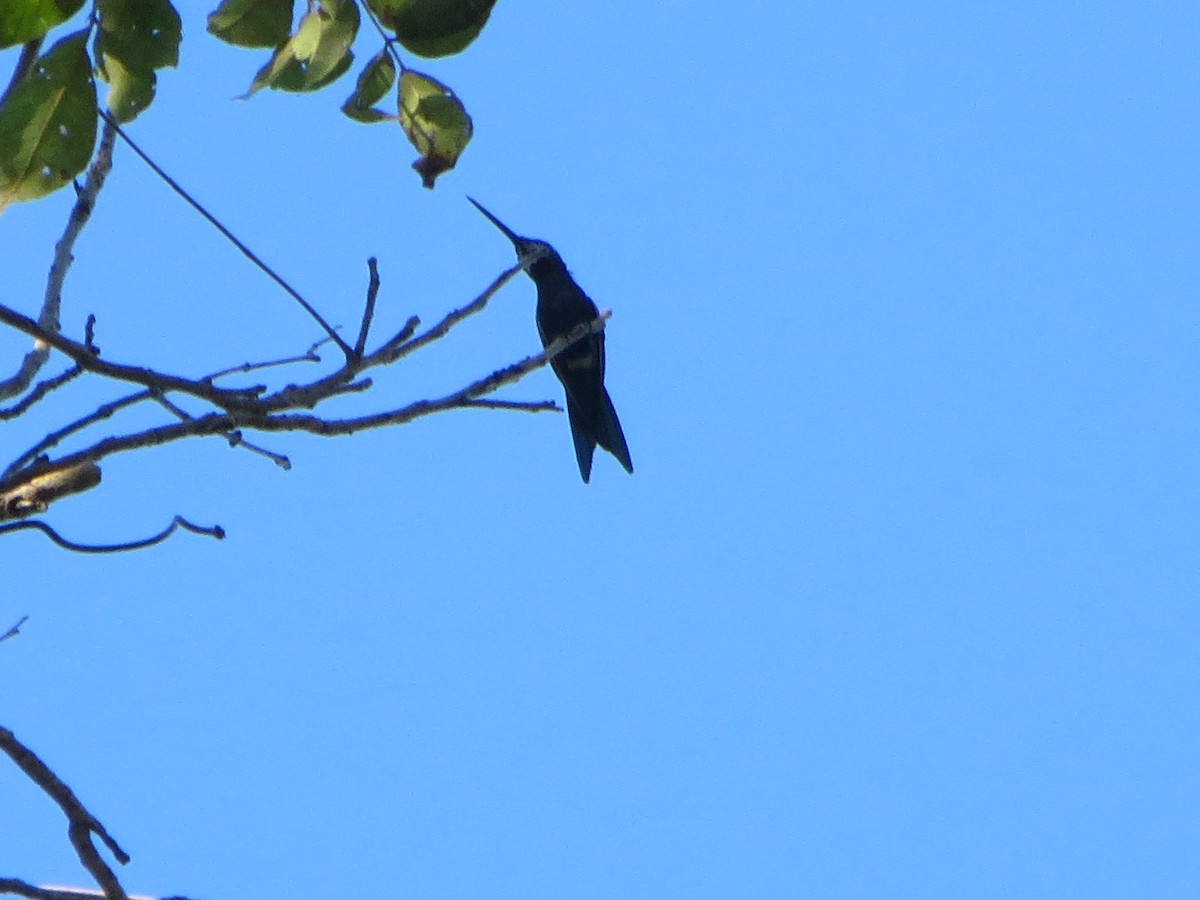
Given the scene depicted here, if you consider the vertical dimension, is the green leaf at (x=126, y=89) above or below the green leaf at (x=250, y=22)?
below

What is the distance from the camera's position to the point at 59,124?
7.43 feet

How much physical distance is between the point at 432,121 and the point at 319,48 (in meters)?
0.25

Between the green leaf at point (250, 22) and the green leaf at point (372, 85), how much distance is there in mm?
187

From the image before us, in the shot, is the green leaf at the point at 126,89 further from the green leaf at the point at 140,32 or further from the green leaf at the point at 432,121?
the green leaf at the point at 432,121

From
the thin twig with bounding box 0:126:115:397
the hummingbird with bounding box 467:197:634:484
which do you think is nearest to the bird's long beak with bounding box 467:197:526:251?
the hummingbird with bounding box 467:197:634:484

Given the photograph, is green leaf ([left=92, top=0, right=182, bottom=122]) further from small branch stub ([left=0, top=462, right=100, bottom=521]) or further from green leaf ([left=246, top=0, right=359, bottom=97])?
small branch stub ([left=0, top=462, right=100, bottom=521])

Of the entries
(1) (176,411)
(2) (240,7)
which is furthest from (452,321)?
(2) (240,7)

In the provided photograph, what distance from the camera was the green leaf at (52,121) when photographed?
88.8 inches

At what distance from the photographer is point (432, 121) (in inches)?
105

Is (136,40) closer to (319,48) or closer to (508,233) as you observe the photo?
(319,48)

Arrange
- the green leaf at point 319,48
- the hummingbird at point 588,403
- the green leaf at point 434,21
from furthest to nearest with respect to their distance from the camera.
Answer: the hummingbird at point 588,403 → the green leaf at point 319,48 → the green leaf at point 434,21

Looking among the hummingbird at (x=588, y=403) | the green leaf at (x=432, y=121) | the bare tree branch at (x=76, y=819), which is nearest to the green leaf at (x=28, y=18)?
the green leaf at (x=432, y=121)

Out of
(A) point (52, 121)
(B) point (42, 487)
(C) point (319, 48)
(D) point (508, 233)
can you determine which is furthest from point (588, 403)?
(A) point (52, 121)

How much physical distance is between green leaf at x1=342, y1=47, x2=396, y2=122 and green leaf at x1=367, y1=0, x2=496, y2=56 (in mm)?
143
